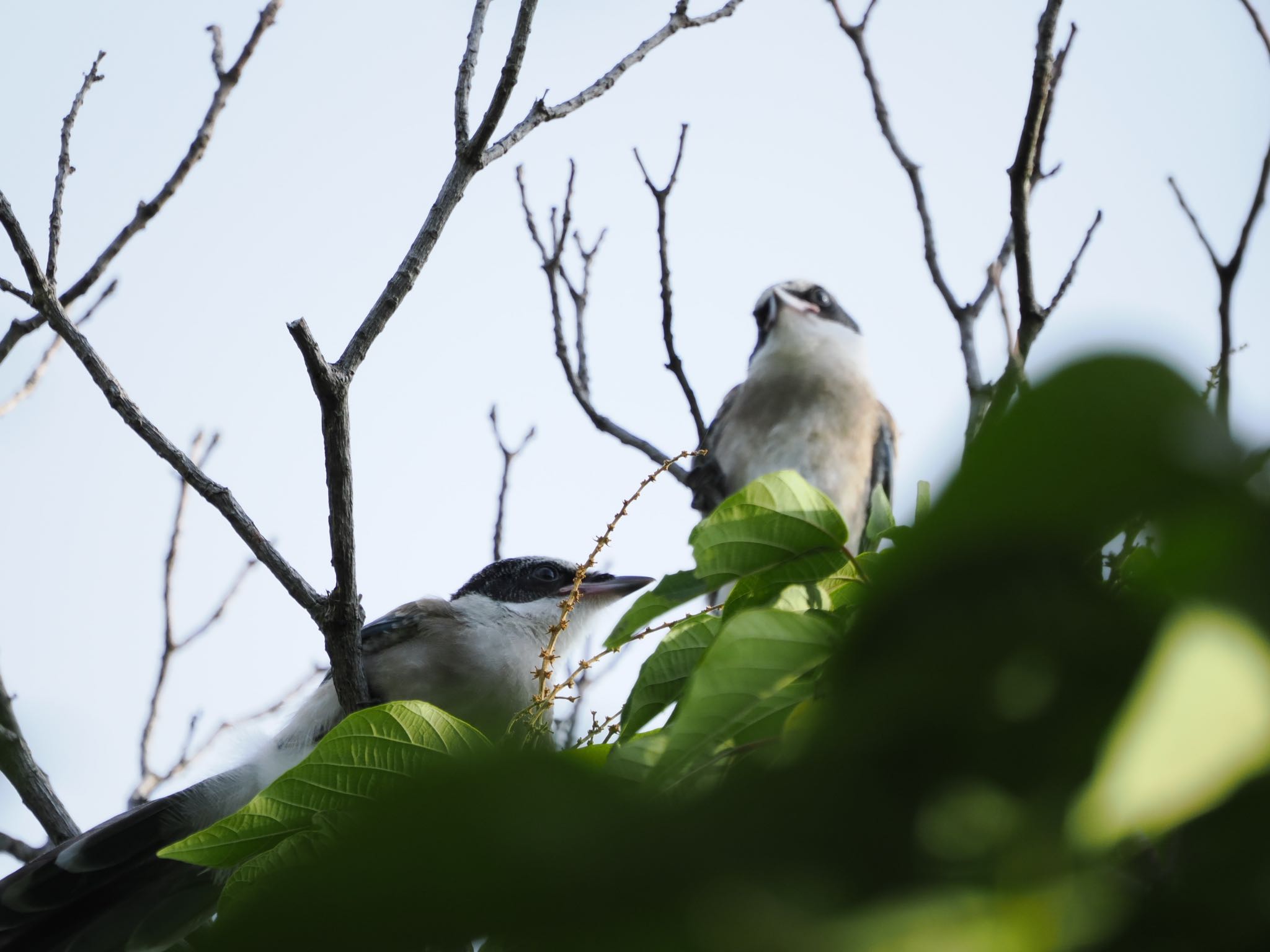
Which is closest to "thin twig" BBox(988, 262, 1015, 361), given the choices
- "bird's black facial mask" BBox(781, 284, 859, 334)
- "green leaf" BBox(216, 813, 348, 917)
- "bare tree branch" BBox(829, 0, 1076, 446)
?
"bare tree branch" BBox(829, 0, 1076, 446)

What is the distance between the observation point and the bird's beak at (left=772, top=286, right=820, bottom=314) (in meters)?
6.27

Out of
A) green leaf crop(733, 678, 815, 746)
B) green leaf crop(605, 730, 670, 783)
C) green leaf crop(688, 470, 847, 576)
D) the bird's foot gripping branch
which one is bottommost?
the bird's foot gripping branch

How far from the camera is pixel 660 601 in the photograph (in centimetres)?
159

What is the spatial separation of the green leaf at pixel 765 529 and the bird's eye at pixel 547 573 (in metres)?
2.92

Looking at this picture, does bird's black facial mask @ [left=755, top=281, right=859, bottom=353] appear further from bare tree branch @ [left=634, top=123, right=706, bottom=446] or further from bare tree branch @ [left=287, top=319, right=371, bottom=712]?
bare tree branch @ [left=287, top=319, right=371, bottom=712]

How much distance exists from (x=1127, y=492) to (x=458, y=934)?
232 mm

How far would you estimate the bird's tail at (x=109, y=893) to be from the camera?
2.59 metres

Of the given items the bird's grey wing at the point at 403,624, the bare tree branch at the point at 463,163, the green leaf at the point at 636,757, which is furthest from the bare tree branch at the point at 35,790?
the green leaf at the point at 636,757

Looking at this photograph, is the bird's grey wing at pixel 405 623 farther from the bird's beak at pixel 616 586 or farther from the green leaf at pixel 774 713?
the green leaf at pixel 774 713

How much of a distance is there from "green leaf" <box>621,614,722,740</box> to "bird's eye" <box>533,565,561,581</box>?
290cm

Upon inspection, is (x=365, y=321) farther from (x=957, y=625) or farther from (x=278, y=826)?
(x=957, y=625)

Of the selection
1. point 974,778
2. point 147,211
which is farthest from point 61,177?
point 974,778

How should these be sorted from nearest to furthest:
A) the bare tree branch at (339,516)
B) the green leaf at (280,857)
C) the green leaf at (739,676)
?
the green leaf at (739,676) < the green leaf at (280,857) < the bare tree branch at (339,516)

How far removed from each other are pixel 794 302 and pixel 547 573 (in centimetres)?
265
